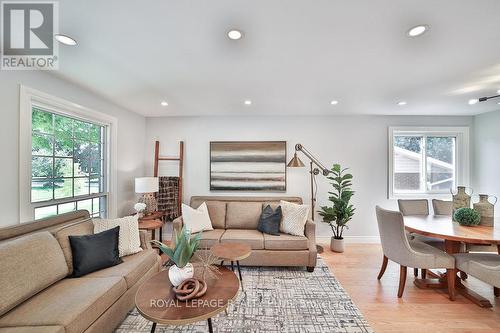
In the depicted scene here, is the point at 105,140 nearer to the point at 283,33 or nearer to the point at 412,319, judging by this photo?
the point at 283,33

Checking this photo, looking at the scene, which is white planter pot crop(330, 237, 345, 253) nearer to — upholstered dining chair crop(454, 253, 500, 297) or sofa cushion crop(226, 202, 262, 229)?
sofa cushion crop(226, 202, 262, 229)

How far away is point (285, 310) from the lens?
2.14m

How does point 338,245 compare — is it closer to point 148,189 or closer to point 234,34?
point 148,189

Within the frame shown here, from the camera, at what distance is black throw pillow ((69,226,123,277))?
1.96 m

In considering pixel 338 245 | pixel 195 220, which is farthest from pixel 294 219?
pixel 195 220

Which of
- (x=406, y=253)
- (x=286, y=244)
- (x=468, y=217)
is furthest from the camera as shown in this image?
(x=286, y=244)

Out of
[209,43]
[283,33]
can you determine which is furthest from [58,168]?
[283,33]

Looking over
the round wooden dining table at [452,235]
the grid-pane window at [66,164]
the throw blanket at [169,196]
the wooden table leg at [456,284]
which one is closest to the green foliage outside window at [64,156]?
the grid-pane window at [66,164]

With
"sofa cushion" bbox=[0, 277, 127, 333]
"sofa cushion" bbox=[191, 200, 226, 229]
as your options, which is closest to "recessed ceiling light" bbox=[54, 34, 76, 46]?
"sofa cushion" bbox=[0, 277, 127, 333]

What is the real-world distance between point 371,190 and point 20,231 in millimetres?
4854

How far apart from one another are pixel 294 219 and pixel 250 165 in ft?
4.47

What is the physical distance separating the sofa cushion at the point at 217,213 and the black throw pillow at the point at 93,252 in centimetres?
159

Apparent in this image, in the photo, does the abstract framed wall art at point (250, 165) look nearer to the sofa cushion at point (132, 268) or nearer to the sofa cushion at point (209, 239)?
the sofa cushion at point (209, 239)

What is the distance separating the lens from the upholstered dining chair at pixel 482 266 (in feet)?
6.51
